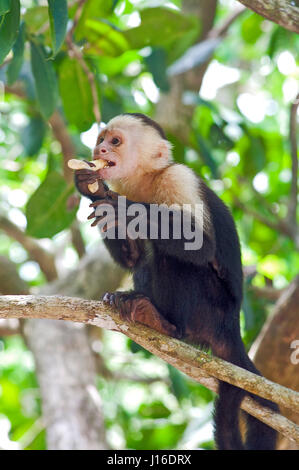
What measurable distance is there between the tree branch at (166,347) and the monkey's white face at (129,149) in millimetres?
990

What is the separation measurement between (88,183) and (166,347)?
0.98 metres

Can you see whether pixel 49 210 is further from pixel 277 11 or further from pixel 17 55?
pixel 277 11

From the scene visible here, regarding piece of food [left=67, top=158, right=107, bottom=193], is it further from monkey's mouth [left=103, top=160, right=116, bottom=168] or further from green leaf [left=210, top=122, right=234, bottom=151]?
green leaf [left=210, top=122, right=234, bottom=151]

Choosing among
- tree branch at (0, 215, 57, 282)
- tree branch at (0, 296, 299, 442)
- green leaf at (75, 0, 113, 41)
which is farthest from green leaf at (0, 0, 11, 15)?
tree branch at (0, 215, 57, 282)

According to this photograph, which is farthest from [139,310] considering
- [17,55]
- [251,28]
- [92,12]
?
[251,28]

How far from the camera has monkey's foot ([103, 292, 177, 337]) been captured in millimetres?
2850

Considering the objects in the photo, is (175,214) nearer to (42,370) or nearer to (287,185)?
(42,370)

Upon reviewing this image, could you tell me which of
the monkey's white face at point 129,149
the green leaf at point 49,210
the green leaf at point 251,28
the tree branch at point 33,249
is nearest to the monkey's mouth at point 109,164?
the monkey's white face at point 129,149

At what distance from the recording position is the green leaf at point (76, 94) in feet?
13.8

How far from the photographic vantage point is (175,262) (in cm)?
304

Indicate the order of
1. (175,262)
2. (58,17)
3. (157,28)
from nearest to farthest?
(58,17) < (175,262) < (157,28)

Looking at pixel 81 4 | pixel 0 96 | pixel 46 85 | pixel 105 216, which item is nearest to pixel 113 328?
pixel 105 216

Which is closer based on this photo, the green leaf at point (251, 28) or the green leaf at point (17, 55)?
the green leaf at point (17, 55)

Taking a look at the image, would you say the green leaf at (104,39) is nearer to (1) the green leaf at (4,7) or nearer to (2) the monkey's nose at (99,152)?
(2) the monkey's nose at (99,152)
